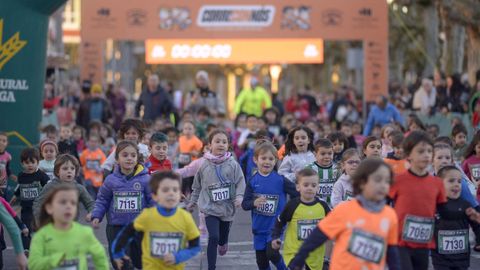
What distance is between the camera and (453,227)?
32.2 ft

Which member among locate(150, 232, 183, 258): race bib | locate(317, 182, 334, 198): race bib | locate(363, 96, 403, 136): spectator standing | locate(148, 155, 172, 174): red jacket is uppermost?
locate(363, 96, 403, 136): spectator standing

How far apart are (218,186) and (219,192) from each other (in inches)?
2.4

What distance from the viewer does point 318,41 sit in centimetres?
2759

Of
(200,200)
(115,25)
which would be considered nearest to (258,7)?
(115,25)

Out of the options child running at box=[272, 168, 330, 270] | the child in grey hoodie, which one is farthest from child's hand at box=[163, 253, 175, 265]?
the child in grey hoodie

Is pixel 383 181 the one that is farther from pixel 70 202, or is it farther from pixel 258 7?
pixel 258 7

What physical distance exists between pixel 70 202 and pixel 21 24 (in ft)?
35.0

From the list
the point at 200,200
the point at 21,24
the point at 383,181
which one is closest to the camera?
the point at 383,181

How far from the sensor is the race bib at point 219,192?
1175cm

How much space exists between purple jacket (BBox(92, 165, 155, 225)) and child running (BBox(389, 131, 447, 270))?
8.31 feet

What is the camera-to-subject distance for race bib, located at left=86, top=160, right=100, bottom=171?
1814 cm

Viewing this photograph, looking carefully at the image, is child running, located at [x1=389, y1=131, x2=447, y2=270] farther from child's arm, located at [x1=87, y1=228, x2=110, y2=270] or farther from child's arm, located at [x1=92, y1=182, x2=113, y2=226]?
child's arm, located at [x1=92, y1=182, x2=113, y2=226]

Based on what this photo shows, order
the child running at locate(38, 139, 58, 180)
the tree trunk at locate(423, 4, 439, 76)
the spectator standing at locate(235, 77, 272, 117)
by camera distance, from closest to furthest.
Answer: the child running at locate(38, 139, 58, 180) → the spectator standing at locate(235, 77, 272, 117) → the tree trunk at locate(423, 4, 439, 76)

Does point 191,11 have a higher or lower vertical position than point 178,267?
higher
